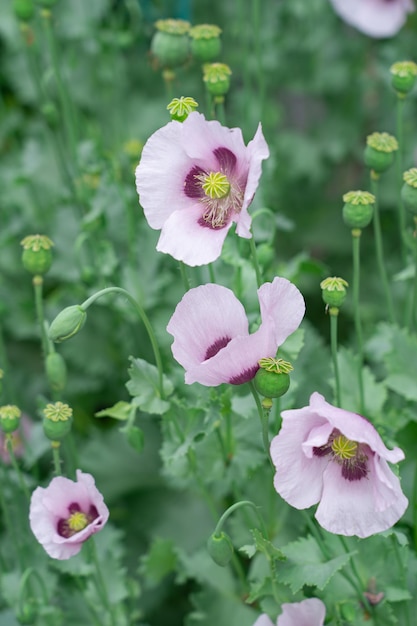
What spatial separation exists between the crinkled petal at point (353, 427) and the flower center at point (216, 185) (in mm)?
191

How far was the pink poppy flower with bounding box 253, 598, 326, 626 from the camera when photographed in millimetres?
868

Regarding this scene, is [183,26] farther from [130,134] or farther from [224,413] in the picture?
[130,134]

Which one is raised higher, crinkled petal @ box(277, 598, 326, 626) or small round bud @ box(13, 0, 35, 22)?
small round bud @ box(13, 0, 35, 22)

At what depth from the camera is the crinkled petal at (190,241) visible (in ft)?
2.57

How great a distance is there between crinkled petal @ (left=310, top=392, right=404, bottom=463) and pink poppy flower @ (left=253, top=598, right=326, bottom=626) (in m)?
0.21

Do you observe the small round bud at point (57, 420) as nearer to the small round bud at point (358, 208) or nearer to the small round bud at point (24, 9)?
the small round bud at point (358, 208)

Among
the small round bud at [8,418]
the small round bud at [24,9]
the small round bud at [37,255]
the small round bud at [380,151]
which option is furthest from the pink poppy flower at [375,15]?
the small round bud at [8,418]

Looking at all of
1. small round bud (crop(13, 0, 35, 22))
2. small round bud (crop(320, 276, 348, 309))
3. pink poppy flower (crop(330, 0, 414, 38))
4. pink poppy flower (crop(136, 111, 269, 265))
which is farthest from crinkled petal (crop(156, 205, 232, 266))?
pink poppy flower (crop(330, 0, 414, 38))

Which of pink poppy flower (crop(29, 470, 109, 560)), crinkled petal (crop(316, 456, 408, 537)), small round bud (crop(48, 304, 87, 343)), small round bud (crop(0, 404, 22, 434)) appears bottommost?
pink poppy flower (crop(29, 470, 109, 560))

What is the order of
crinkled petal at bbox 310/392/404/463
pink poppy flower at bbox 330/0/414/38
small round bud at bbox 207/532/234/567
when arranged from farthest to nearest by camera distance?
pink poppy flower at bbox 330/0/414/38 → small round bud at bbox 207/532/234/567 → crinkled petal at bbox 310/392/404/463

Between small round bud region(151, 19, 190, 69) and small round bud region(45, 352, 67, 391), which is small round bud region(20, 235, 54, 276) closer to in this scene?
small round bud region(45, 352, 67, 391)

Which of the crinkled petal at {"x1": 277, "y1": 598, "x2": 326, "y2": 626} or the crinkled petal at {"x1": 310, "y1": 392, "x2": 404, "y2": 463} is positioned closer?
the crinkled petal at {"x1": 310, "y1": 392, "x2": 404, "y2": 463}

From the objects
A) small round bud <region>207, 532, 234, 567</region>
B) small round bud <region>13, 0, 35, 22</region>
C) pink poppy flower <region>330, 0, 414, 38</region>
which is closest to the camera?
small round bud <region>207, 532, 234, 567</region>

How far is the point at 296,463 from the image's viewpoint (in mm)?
770
